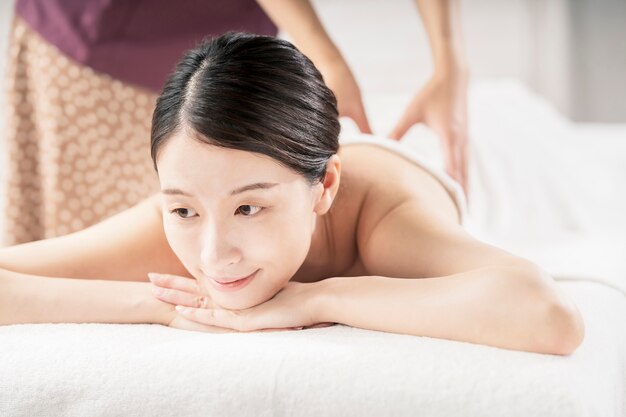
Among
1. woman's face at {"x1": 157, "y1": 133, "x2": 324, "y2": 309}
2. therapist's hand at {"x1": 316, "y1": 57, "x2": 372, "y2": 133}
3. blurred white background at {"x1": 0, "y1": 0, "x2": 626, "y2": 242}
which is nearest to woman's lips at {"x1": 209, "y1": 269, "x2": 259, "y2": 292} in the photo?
woman's face at {"x1": 157, "y1": 133, "x2": 324, "y2": 309}

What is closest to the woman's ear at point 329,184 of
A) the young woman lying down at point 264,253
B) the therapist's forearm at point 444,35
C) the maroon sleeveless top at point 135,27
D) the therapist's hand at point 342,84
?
the young woman lying down at point 264,253

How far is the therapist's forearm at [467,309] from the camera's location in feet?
2.96

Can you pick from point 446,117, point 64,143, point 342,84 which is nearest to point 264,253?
point 342,84

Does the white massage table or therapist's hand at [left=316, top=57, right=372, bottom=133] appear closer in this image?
the white massage table

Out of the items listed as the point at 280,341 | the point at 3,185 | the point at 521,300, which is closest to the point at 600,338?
the point at 521,300

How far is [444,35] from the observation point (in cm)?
182

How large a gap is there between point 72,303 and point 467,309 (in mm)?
551

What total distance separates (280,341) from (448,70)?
0.99 m

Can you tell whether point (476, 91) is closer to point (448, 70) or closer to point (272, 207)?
point (448, 70)

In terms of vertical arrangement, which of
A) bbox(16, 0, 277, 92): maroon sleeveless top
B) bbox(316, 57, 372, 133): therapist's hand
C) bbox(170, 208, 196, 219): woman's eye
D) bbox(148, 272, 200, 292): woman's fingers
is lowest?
bbox(148, 272, 200, 292): woman's fingers

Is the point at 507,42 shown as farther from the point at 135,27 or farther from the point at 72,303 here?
the point at 72,303

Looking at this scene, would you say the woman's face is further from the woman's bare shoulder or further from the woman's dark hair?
the woman's bare shoulder

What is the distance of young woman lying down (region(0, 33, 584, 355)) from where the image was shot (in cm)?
96

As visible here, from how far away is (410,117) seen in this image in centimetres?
172
